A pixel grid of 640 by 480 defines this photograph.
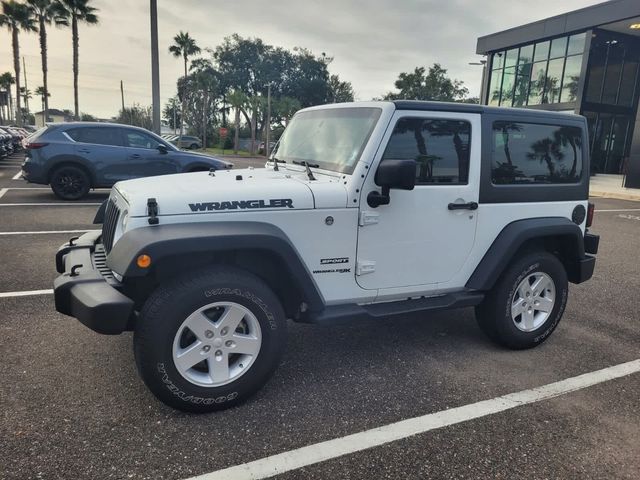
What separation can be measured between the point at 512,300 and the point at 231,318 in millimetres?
2333

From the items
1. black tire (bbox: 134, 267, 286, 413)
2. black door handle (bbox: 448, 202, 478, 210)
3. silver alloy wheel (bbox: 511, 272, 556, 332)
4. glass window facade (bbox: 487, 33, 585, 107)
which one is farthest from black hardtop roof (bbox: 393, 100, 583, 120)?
glass window facade (bbox: 487, 33, 585, 107)

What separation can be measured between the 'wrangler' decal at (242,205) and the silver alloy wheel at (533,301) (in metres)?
2.12

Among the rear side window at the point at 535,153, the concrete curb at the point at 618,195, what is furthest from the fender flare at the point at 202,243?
the concrete curb at the point at 618,195

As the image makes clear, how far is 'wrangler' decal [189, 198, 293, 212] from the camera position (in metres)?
2.81

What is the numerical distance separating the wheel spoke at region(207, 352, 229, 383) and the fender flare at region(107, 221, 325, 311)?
0.63 meters

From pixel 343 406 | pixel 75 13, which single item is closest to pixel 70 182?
pixel 343 406

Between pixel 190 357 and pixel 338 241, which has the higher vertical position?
pixel 338 241

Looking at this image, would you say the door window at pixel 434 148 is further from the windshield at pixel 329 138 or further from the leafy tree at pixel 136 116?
the leafy tree at pixel 136 116

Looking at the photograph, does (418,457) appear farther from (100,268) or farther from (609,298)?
(609,298)

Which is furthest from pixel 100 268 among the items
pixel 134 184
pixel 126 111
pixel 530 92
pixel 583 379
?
pixel 126 111

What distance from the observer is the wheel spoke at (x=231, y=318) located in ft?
9.28

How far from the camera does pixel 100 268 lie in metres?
3.12

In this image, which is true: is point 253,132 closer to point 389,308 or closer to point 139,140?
point 139,140

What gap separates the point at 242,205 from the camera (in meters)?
2.90
